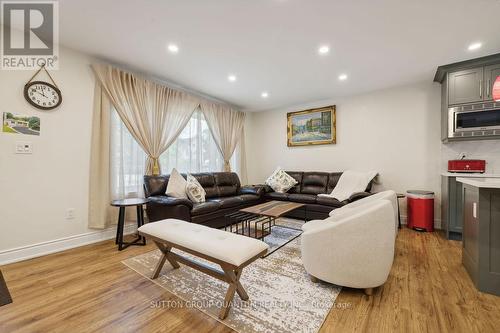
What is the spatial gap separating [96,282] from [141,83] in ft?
9.36

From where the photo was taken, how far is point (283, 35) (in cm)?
240

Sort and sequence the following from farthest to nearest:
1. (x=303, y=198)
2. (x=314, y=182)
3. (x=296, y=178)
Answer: (x=296, y=178) → (x=314, y=182) → (x=303, y=198)

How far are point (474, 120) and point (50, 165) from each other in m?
5.76

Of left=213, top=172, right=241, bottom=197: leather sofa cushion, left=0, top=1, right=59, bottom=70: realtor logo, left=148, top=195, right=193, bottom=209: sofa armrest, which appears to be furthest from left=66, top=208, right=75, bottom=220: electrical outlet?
left=213, top=172, right=241, bottom=197: leather sofa cushion

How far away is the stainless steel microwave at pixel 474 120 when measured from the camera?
9.28 feet

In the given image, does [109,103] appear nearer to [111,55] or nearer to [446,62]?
[111,55]

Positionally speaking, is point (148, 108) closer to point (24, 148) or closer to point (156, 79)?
point (156, 79)

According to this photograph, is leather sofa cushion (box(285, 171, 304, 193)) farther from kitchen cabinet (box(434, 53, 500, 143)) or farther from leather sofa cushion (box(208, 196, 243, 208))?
kitchen cabinet (box(434, 53, 500, 143))

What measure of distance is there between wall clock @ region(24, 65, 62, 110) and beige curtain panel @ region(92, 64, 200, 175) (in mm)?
541

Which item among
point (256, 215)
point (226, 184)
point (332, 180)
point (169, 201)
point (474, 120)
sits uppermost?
point (474, 120)

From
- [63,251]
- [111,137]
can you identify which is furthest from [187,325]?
[111,137]

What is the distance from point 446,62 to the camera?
2975mm

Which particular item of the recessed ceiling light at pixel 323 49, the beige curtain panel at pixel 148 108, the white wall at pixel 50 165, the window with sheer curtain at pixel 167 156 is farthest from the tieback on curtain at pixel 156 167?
the recessed ceiling light at pixel 323 49

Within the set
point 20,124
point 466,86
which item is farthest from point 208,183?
point 466,86
